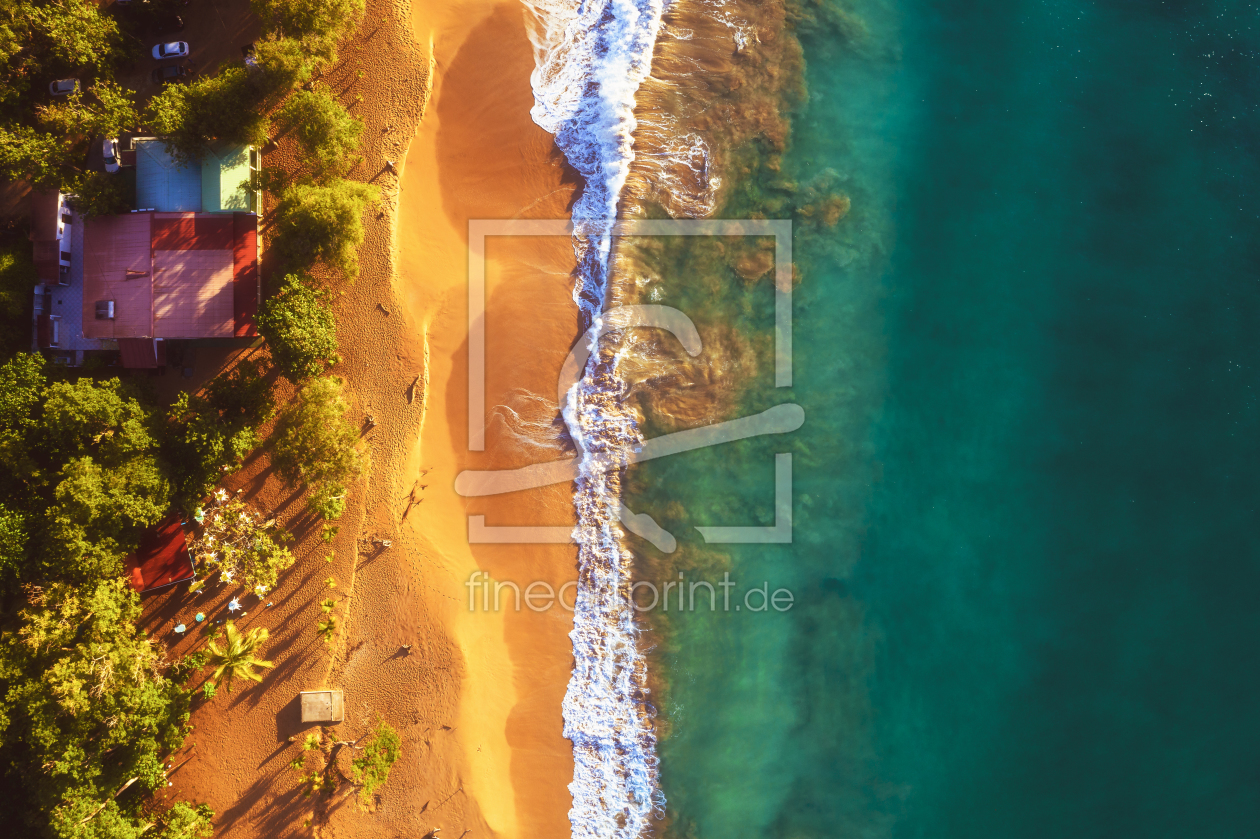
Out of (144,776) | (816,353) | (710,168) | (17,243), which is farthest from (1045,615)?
(17,243)

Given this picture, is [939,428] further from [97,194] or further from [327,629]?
[97,194]

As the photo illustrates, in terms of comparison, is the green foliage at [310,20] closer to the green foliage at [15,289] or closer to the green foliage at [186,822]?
the green foliage at [15,289]

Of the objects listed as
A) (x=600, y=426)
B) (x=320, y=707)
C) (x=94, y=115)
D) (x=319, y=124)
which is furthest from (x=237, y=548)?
(x=94, y=115)

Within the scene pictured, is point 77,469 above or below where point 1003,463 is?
above

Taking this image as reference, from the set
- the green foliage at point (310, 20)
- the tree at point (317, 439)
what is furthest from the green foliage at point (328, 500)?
the green foliage at point (310, 20)

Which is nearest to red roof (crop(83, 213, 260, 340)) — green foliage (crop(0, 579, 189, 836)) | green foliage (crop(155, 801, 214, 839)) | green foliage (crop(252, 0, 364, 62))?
green foliage (crop(252, 0, 364, 62))

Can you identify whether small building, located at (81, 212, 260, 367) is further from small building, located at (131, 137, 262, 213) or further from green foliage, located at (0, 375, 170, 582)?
green foliage, located at (0, 375, 170, 582)

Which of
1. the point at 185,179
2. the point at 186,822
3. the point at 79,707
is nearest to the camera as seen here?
the point at 79,707

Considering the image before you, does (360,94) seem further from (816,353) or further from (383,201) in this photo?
(816,353)
